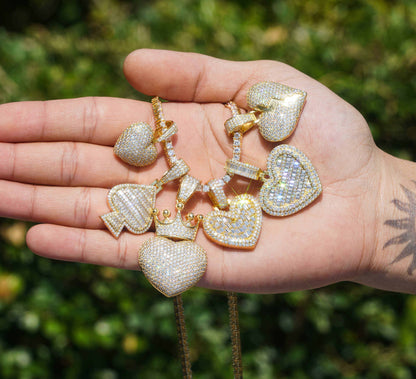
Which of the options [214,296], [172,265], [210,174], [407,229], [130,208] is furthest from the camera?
[214,296]

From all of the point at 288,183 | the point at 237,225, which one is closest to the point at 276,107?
the point at 288,183

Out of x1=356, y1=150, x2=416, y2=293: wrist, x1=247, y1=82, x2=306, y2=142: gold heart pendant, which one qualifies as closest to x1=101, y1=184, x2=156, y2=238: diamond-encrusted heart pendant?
x1=247, y1=82, x2=306, y2=142: gold heart pendant

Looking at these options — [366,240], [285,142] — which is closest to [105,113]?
[285,142]

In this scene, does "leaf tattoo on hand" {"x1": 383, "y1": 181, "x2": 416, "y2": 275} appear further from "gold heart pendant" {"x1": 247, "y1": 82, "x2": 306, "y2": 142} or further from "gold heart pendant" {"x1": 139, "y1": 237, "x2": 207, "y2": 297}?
"gold heart pendant" {"x1": 139, "y1": 237, "x2": 207, "y2": 297}

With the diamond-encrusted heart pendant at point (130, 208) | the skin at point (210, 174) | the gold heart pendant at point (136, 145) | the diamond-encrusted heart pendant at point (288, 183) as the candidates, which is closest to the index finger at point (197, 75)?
the skin at point (210, 174)

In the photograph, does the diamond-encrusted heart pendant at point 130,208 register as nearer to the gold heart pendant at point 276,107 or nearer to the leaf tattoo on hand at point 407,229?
the gold heart pendant at point 276,107

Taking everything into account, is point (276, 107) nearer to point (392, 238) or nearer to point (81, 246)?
point (392, 238)
